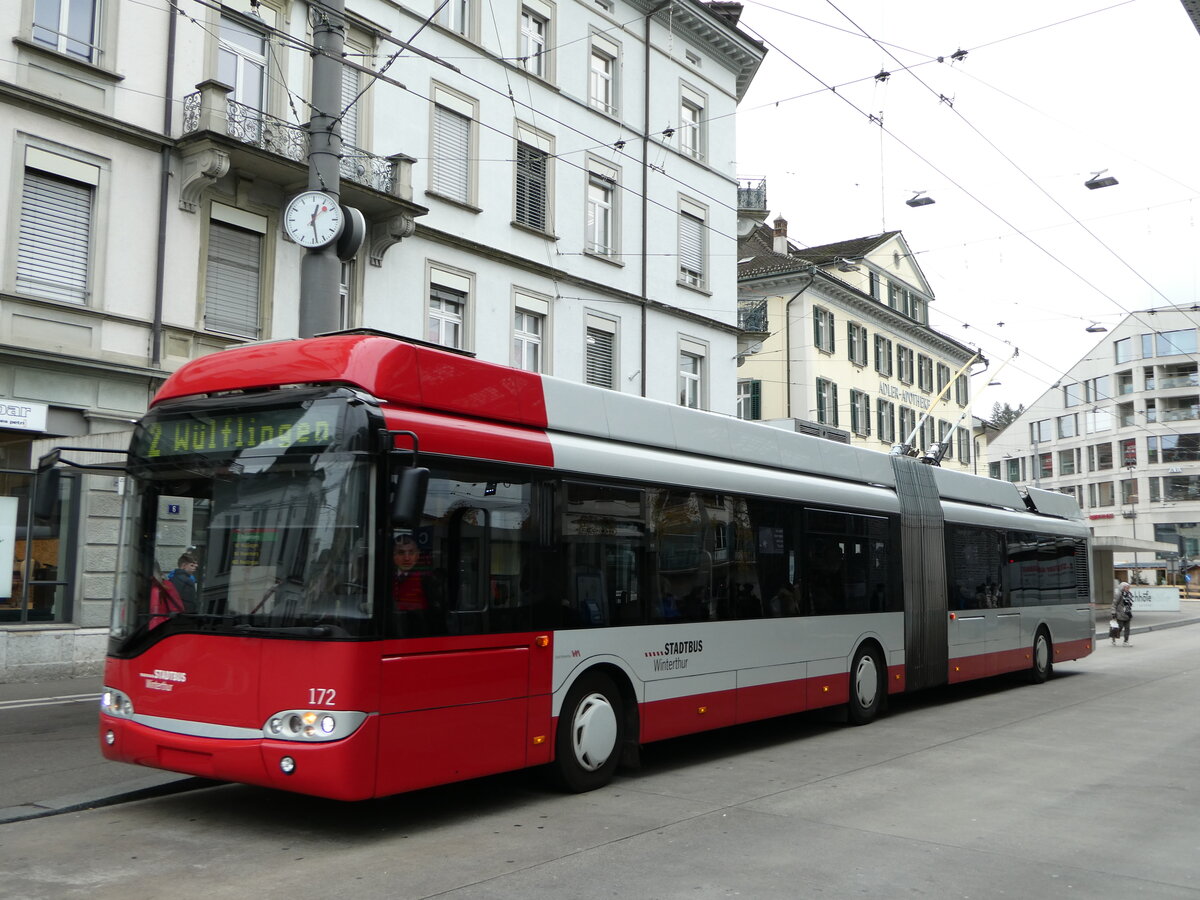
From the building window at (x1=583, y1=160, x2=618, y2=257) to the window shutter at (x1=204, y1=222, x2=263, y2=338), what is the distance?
8.38 m

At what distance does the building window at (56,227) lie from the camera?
1560 centimetres

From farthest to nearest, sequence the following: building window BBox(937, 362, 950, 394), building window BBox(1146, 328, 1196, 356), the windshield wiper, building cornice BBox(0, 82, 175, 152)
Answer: building window BBox(1146, 328, 1196, 356) < building window BBox(937, 362, 950, 394) < building cornice BBox(0, 82, 175, 152) < the windshield wiper

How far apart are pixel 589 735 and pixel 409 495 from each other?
9.97ft

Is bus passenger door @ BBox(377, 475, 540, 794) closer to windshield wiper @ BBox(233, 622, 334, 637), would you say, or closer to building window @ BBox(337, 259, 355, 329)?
windshield wiper @ BBox(233, 622, 334, 637)

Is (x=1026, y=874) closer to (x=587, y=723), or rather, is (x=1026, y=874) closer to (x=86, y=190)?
(x=587, y=723)

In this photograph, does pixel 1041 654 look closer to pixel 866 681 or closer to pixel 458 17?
pixel 866 681

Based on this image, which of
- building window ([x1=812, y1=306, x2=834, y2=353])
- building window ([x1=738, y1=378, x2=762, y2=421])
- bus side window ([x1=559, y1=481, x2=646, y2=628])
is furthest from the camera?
building window ([x1=738, y1=378, x2=762, y2=421])

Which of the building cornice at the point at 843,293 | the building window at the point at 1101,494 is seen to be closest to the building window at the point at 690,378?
the building cornice at the point at 843,293

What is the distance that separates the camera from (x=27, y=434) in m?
15.5

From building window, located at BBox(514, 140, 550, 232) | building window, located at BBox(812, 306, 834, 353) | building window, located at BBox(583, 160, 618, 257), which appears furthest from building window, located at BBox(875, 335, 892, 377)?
building window, located at BBox(514, 140, 550, 232)

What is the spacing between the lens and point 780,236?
166ft

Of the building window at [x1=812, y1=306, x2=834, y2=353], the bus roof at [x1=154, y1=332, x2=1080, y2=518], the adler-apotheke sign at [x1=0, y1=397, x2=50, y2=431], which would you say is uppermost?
the building window at [x1=812, y1=306, x2=834, y2=353]

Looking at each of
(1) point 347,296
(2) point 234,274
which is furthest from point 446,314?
(2) point 234,274

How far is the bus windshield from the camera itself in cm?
659
